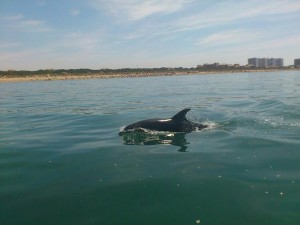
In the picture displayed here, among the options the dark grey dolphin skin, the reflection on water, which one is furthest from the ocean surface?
the dark grey dolphin skin

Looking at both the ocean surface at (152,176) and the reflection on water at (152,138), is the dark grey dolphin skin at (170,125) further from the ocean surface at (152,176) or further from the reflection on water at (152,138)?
the ocean surface at (152,176)

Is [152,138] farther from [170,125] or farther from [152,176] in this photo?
[152,176]

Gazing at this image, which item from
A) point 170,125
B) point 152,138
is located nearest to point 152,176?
point 152,138

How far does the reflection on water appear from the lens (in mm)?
14816

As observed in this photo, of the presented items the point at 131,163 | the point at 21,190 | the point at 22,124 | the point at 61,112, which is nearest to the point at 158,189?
the point at 131,163

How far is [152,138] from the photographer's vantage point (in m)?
15.7

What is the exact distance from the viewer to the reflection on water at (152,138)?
14.8 m

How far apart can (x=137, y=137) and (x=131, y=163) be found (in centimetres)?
405

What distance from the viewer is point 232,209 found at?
8234 millimetres

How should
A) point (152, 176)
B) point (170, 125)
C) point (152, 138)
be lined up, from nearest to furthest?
point (152, 176) → point (152, 138) → point (170, 125)

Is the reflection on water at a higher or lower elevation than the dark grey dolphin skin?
lower

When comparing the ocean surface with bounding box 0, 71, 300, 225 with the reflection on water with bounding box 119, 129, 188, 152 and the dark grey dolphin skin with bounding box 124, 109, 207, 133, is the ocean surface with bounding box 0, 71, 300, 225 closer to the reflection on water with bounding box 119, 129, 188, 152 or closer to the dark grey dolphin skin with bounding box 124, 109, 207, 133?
the reflection on water with bounding box 119, 129, 188, 152

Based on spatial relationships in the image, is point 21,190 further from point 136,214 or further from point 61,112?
point 61,112

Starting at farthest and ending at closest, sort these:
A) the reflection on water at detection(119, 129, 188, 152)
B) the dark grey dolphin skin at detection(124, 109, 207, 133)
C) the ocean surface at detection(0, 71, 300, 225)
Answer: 1. the dark grey dolphin skin at detection(124, 109, 207, 133)
2. the reflection on water at detection(119, 129, 188, 152)
3. the ocean surface at detection(0, 71, 300, 225)
